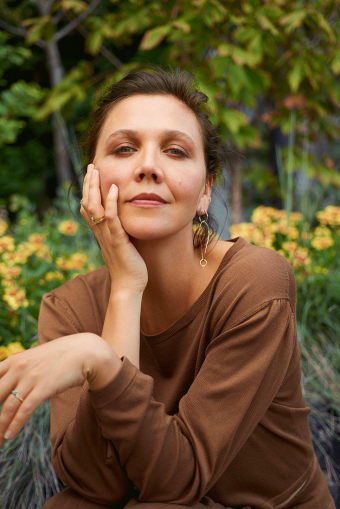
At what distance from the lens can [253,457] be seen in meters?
1.42

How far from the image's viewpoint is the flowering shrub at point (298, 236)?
9.14ft

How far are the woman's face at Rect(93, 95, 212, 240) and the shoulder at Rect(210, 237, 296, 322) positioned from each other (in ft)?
0.72

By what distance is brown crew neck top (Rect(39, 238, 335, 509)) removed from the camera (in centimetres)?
117

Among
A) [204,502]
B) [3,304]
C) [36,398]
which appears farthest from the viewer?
[3,304]

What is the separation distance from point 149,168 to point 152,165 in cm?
2

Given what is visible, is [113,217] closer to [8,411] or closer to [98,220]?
[98,220]

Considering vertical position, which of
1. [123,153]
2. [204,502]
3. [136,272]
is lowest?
[204,502]

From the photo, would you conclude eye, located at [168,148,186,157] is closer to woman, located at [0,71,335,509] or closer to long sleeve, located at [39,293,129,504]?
woman, located at [0,71,335,509]

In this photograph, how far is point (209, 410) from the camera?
124 centimetres

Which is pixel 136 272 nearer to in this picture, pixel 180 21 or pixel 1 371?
pixel 1 371

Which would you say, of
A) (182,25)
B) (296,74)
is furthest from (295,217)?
(182,25)

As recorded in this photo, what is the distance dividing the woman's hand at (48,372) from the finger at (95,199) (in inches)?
19.9

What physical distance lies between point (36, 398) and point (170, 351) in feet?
2.04

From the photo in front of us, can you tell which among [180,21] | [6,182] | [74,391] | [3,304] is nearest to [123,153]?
[74,391]
